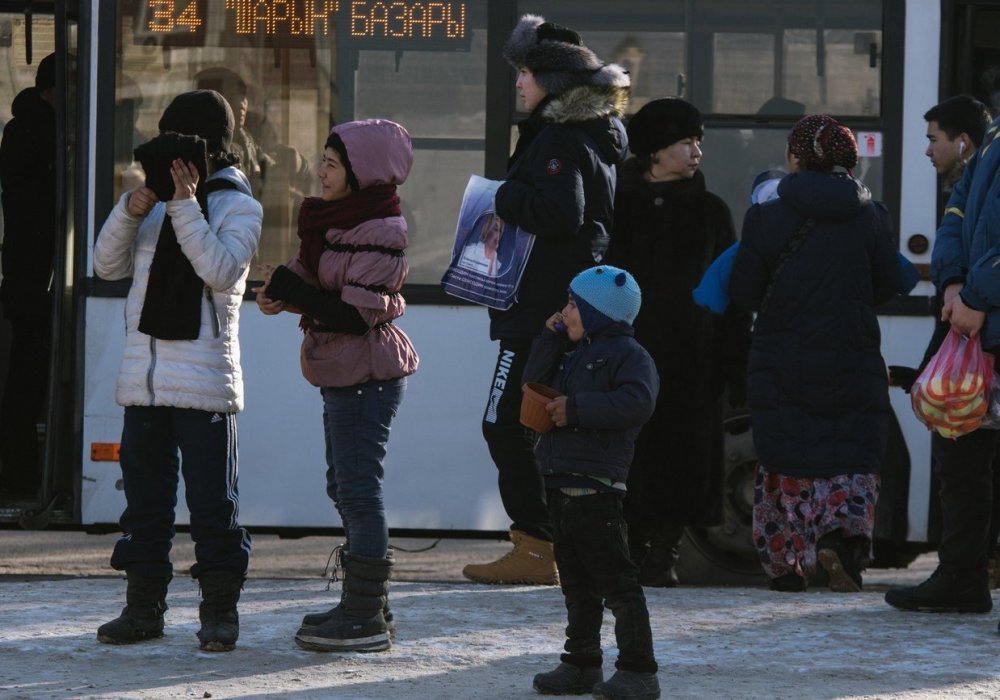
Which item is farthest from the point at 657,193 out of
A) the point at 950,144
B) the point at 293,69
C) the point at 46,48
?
the point at 46,48

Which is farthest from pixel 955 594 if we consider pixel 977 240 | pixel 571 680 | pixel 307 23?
pixel 307 23

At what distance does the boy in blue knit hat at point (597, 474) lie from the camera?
183 inches

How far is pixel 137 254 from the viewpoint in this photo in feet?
17.3

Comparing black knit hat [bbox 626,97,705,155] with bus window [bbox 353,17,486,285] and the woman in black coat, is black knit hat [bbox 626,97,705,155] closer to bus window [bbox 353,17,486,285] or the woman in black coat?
the woman in black coat

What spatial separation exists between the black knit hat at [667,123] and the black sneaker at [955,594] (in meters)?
1.80

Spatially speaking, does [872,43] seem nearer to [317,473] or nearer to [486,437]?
[486,437]

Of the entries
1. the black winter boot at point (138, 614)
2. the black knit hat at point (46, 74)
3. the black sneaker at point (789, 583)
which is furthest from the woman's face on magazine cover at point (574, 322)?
the black knit hat at point (46, 74)

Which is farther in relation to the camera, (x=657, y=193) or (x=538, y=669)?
(x=657, y=193)

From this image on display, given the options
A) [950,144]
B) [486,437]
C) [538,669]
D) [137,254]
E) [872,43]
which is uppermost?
[872,43]

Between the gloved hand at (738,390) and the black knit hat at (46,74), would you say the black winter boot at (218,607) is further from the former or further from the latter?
the black knit hat at (46,74)

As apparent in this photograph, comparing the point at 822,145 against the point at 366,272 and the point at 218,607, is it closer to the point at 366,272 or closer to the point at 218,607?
the point at 366,272

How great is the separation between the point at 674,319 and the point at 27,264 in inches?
115

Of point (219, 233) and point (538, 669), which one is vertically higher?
point (219, 233)

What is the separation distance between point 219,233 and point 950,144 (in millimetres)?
2693
